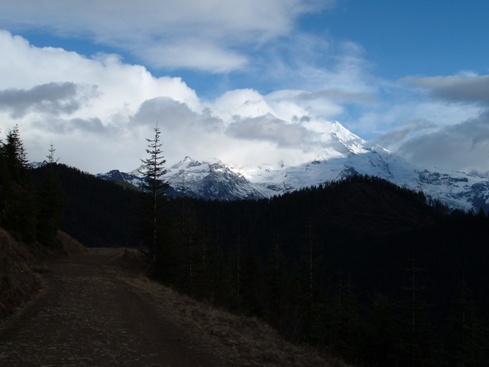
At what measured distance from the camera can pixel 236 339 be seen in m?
16.2

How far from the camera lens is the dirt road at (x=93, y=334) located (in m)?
11.9

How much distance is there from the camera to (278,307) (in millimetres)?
62250

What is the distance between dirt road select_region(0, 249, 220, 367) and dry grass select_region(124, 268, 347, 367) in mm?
619

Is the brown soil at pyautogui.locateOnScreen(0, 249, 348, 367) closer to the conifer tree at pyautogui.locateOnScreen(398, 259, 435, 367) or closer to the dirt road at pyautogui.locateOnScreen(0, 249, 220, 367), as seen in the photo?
the dirt road at pyautogui.locateOnScreen(0, 249, 220, 367)

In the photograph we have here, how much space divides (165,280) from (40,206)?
13101mm

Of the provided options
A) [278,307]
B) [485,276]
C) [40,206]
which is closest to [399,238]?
[485,276]

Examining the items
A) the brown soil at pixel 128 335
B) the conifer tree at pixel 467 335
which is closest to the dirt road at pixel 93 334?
the brown soil at pixel 128 335

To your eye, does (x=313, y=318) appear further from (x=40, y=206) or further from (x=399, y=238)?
(x=399, y=238)

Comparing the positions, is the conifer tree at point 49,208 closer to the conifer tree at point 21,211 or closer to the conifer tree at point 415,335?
the conifer tree at point 21,211

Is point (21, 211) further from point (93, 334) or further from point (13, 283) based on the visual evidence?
point (93, 334)

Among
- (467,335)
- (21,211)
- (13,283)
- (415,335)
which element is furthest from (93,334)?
(467,335)

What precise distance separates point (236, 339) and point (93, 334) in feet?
16.3

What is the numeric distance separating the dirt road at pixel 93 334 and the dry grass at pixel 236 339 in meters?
0.62

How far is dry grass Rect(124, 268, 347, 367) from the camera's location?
46.7ft
